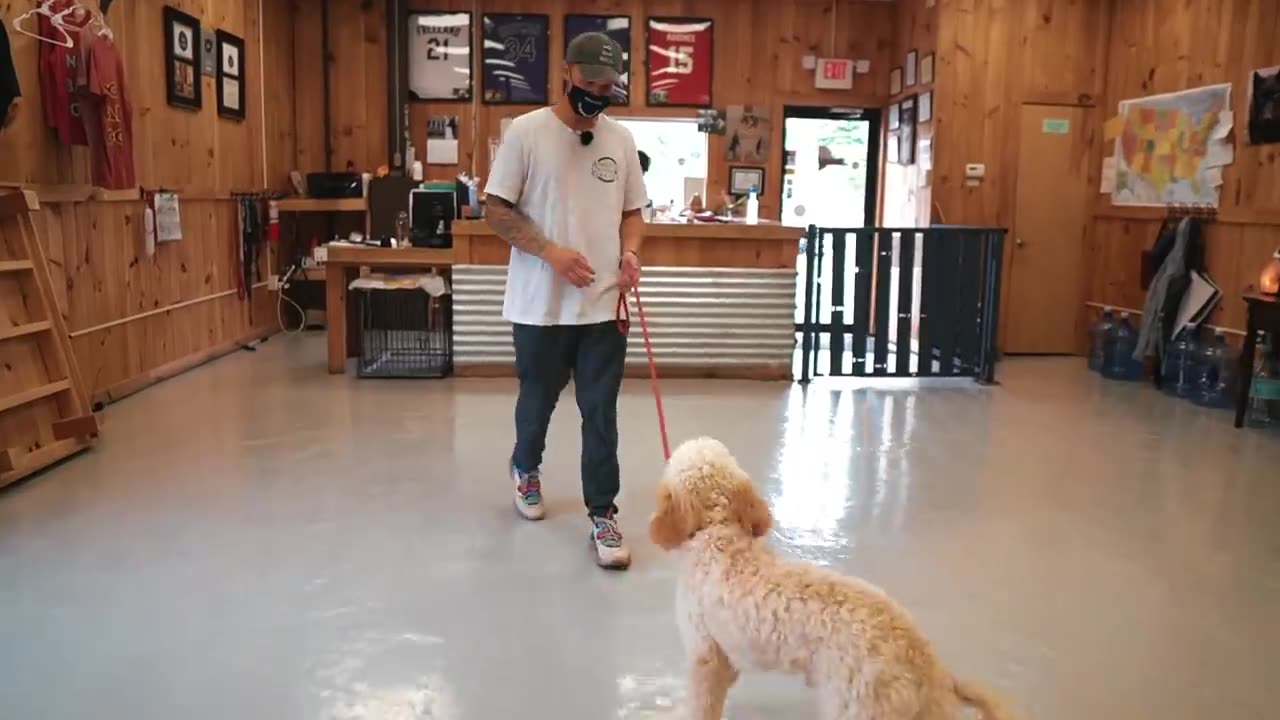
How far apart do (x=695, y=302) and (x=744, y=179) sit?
3.00 meters

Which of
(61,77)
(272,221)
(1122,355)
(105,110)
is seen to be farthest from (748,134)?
(61,77)

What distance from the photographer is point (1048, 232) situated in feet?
26.0

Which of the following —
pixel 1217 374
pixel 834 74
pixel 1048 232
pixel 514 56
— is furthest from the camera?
pixel 834 74

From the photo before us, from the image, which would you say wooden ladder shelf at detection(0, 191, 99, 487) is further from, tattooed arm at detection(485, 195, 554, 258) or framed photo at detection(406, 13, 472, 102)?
framed photo at detection(406, 13, 472, 102)

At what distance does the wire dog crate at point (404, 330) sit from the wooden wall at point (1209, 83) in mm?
4787

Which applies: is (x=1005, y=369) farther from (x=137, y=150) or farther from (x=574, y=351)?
(x=137, y=150)

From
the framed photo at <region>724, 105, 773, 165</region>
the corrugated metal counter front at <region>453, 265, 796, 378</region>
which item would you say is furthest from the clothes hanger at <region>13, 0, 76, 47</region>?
the framed photo at <region>724, 105, 773, 165</region>

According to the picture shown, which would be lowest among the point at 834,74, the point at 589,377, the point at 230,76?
the point at 589,377

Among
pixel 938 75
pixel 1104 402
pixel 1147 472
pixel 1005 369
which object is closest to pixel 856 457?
pixel 1147 472

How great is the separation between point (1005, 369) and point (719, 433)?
318 cm

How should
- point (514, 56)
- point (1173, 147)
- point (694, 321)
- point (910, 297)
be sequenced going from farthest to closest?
point (514, 56)
point (1173, 147)
point (910, 297)
point (694, 321)

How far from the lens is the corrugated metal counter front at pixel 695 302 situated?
6316 mm

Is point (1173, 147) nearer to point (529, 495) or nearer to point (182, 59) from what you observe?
point (529, 495)

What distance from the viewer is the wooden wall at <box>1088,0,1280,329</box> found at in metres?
5.98
